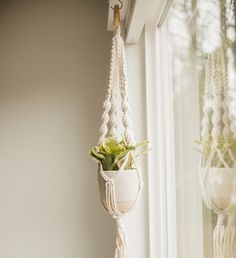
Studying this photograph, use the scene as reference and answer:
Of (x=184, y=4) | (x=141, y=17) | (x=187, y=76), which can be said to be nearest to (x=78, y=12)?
(x=141, y=17)

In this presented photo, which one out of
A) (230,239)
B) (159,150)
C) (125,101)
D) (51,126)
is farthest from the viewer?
(51,126)

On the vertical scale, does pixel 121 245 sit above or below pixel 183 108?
below

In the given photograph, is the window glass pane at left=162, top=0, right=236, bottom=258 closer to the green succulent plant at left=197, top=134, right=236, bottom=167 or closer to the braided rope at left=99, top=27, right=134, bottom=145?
the green succulent plant at left=197, top=134, right=236, bottom=167

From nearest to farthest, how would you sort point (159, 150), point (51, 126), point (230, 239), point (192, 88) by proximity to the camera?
point (230, 239)
point (192, 88)
point (159, 150)
point (51, 126)

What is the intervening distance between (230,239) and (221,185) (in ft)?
0.37

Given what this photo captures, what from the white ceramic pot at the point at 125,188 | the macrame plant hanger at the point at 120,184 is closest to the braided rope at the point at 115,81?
the macrame plant hanger at the point at 120,184

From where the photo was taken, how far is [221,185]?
0.70 m

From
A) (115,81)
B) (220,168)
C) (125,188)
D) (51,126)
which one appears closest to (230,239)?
(220,168)

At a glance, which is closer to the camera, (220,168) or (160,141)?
(220,168)

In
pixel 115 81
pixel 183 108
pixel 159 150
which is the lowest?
pixel 159 150

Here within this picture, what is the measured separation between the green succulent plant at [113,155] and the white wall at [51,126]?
71 cm

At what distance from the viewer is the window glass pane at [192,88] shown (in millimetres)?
811

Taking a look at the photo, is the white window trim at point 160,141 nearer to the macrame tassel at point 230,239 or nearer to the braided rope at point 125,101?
the braided rope at point 125,101

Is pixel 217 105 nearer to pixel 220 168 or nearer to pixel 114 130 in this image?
pixel 220 168
